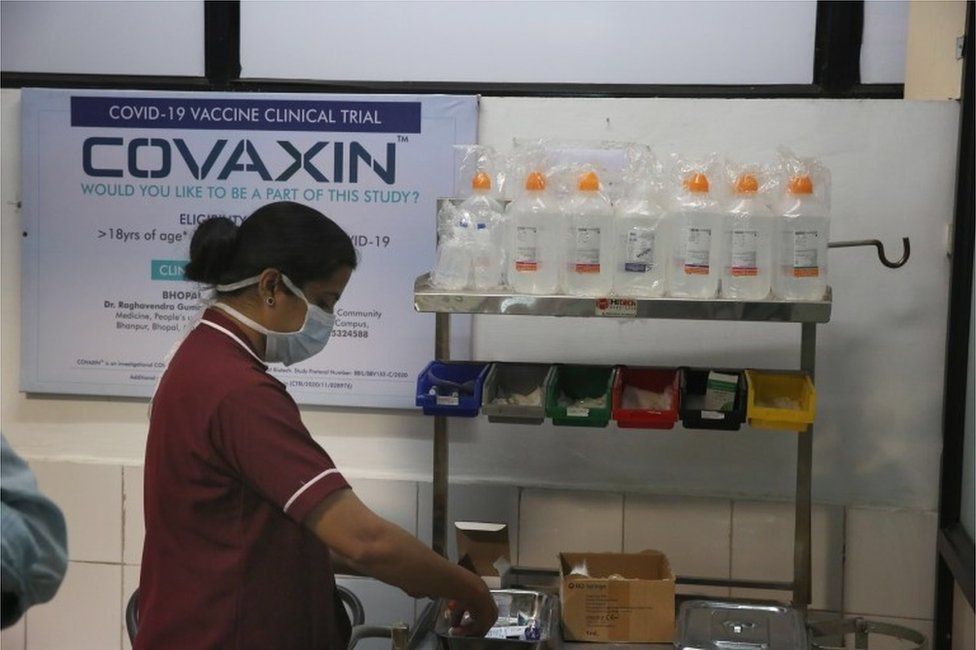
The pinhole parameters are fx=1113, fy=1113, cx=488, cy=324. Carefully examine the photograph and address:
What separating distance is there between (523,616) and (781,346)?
918 mm

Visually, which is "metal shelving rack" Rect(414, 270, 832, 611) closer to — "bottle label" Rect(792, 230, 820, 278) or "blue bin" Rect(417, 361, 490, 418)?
"bottle label" Rect(792, 230, 820, 278)

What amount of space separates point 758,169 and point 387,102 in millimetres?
992

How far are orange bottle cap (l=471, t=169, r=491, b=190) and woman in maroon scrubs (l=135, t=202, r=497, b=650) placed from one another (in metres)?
0.41

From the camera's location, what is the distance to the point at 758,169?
86.0 inches

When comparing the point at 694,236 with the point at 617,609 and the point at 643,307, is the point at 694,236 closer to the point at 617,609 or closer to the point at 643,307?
the point at 643,307

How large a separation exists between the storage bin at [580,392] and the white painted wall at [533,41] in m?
0.77

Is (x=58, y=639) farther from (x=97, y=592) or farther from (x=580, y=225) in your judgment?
(x=580, y=225)

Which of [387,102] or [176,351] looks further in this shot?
[387,102]

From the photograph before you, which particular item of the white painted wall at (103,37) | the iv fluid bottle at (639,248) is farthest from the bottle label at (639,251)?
Answer: the white painted wall at (103,37)

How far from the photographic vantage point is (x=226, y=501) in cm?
181

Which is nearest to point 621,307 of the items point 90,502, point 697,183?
point 697,183

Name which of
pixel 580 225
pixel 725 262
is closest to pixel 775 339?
pixel 725 262

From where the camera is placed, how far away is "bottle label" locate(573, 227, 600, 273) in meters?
2.11

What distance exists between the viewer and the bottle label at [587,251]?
2.11 m
